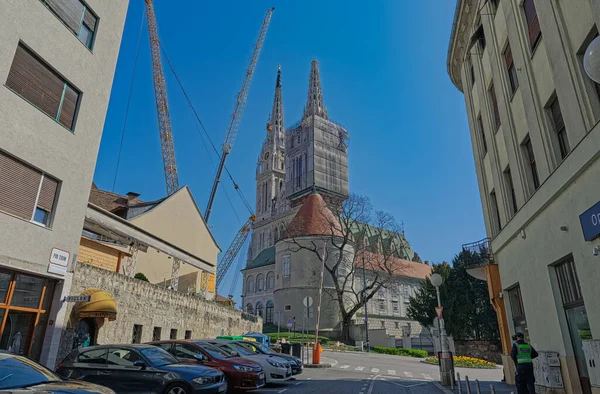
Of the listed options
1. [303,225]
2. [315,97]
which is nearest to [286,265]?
[303,225]

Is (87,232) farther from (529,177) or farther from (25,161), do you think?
(529,177)

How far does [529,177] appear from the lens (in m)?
12.7

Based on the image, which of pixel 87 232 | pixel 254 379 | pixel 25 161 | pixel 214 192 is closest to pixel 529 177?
pixel 254 379

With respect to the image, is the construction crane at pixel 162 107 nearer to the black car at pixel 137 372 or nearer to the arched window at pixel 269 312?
the arched window at pixel 269 312

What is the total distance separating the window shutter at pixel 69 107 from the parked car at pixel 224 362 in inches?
308

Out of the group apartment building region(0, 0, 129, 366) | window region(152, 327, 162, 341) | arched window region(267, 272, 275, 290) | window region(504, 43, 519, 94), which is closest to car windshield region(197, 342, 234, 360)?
apartment building region(0, 0, 129, 366)

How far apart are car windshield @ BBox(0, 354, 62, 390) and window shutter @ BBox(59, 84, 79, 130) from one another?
31.5 feet

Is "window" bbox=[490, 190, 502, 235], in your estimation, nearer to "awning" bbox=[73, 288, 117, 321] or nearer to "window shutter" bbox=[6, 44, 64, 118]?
"awning" bbox=[73, 288, 117, 321]

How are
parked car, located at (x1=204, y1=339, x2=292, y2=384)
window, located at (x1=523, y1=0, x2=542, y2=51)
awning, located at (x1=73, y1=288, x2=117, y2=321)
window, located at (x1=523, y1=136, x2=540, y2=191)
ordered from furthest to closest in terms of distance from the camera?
awning, located at (x1=73, y1=288, x2=117, y2=321), parked car, located at (x1=204, y1=339, x2=292, y2=384), window, located at (x1=523, y1=136, x2=540, y2=191), window, located at (x1=523, y1=0, x2=542, y2=51)

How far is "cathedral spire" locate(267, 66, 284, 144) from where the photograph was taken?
13688 centimetres

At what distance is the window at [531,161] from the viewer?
1247 centimetres

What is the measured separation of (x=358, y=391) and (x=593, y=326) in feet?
21.3

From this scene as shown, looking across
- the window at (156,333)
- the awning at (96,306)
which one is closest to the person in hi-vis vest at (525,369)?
the awning at (96,306)

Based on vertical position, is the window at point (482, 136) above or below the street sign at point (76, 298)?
above
